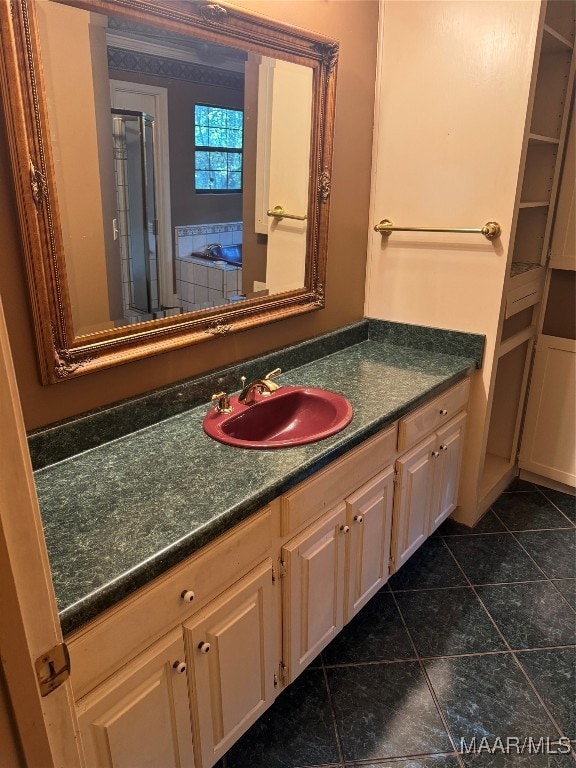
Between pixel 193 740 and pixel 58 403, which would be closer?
pixel 193 740

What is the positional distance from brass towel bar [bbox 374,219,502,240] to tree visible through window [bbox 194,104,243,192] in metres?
0.79

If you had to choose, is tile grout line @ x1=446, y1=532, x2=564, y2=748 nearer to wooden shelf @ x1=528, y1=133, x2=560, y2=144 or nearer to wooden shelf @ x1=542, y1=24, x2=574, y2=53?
wooden shelf @ x1=528, y1=133, x2=560, y2=144

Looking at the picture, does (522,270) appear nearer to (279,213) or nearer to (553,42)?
(553,42)

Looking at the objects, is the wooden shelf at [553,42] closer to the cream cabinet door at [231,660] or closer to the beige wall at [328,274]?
the beige wall at [328,274]

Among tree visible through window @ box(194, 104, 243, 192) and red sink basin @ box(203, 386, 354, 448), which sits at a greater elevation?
tree visible through window @ box(194, 104, 243, 192)

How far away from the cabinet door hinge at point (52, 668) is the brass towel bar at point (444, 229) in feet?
6.52

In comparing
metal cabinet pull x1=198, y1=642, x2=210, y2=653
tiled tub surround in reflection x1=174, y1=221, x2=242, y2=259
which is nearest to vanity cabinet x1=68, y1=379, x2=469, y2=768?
metal cabinet pull x1=198, y1=642, x2=210, y2=653

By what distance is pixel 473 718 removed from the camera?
1680 mm

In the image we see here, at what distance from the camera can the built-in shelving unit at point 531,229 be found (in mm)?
2256

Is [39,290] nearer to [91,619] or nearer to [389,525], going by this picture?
[91,619]

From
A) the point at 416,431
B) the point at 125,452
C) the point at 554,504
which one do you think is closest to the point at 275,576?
the point at 125,452

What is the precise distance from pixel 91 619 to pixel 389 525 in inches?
47.3

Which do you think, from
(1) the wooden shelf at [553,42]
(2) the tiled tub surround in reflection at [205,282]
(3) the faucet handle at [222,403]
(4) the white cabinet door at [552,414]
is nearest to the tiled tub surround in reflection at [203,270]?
(2) the tiled tub surround in reflection at [205,282]

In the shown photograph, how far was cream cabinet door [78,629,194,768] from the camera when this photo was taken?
105 centimetres
